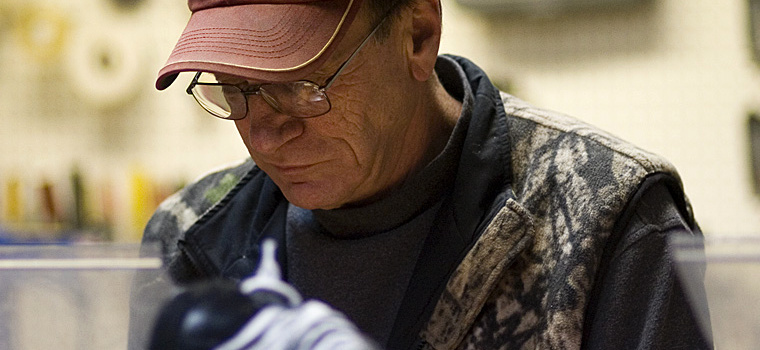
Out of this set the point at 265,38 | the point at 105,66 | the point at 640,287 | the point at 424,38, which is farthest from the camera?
the point at 105,66

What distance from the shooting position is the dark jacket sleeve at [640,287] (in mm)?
1010

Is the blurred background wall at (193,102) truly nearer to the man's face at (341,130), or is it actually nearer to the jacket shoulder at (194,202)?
the jacket shoulder at (194,202)

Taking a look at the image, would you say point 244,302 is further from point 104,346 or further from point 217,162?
point 217,162

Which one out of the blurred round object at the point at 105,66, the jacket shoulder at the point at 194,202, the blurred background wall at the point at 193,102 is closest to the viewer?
the jacket shoulder at the point at 194,202

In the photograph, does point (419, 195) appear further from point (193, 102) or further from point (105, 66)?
point (105, 66)

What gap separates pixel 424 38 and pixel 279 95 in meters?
0.25

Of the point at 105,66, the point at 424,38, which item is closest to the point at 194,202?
the point at 424,38

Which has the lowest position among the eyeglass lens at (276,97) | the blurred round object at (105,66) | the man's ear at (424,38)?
the blurred round object at (105,66)

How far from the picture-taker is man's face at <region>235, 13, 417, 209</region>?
109 cm

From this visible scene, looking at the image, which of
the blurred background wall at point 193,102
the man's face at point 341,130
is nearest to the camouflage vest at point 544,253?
the man's face at point 341,130

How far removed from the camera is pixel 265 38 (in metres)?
0.96

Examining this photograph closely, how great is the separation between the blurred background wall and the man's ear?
5.36 feet

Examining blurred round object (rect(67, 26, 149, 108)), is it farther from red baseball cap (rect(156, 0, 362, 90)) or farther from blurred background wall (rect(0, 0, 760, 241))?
red baseball cap (rect(156, 0, 362, 90))

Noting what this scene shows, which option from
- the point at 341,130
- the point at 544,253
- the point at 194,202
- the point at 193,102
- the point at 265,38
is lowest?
the point at 193,102
